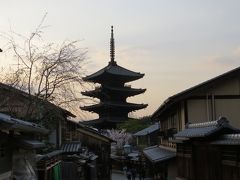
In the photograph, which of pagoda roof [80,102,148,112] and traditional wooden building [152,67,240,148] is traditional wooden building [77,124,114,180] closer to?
traditional wooden building [152,67,240,148]

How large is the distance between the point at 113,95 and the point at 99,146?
81.7 ft

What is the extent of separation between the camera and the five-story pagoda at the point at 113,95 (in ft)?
221

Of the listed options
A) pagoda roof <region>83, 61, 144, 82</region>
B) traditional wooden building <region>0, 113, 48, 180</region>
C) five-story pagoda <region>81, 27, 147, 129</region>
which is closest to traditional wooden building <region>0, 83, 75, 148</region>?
traditional wooden building <region>0, 113, 48, 180</region>

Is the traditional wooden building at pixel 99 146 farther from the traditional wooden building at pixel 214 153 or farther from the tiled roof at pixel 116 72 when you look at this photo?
the tiled roof at pixel 116 72

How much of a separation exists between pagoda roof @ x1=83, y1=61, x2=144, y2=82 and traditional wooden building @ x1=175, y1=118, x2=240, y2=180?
4635cm

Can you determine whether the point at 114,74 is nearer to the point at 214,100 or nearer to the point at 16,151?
the point at 214,100

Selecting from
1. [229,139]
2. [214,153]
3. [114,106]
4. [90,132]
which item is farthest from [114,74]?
[229,139]

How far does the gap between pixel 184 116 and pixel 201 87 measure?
177 centimetres

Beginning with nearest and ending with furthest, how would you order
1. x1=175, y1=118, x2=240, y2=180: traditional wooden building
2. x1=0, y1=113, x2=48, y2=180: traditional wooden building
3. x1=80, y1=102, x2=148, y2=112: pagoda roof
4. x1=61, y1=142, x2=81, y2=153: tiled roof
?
x1=0, y1=113, x2=48, y2=180: traditional wooden building → x1=175, y1=118, x2=240, y2=180: traditional wooden building → x1=61, y1=142, x2=81, y2=153: tiled roof → x1=80, y1=102, x2=148, y2=112: pagoda roof

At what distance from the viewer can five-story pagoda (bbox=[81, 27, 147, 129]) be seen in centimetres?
6738

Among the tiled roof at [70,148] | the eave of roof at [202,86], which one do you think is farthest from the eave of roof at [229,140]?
the tiled roof at [70,148]

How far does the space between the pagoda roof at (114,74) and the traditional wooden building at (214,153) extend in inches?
1825

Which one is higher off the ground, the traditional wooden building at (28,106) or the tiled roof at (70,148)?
the traditional wooden building at (28,106)

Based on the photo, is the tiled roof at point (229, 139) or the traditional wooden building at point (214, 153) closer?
the tiled roof at point (229, 139)
